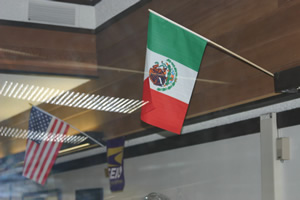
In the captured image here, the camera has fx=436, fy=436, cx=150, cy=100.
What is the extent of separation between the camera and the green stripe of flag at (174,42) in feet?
6.82

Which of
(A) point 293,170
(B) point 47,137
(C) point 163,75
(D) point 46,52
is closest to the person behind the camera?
(A) point 293,170

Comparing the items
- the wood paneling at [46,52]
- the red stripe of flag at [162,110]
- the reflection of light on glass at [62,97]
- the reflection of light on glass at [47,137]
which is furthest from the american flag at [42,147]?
the red stripe of flag at [162,110]

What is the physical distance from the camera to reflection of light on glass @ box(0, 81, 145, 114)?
3.32 m

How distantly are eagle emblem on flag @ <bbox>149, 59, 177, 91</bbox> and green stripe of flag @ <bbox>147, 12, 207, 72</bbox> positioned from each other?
0.16ft

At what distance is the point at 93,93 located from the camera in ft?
11.4

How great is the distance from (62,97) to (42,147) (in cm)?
43

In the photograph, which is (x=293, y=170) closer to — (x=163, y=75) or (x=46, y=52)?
(x=163, y=75)

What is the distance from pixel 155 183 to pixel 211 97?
0.75 m

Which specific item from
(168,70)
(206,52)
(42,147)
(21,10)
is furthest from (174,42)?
(42,147)

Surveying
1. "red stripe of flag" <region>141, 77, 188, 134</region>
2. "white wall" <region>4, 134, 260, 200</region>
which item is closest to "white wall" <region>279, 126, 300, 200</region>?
"white wall" <region>4, 134, 260, 200</region>

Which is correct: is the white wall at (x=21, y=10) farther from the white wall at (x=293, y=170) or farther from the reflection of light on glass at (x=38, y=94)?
the white wall at (x=293, y=170)

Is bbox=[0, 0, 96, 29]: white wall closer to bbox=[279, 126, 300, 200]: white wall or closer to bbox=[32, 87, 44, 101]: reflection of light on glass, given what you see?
bbox=[32, 87, 44, 101]: reflection of light on glass

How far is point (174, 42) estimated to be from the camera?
2.12 m

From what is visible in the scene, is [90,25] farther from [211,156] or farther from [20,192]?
[211,156]
